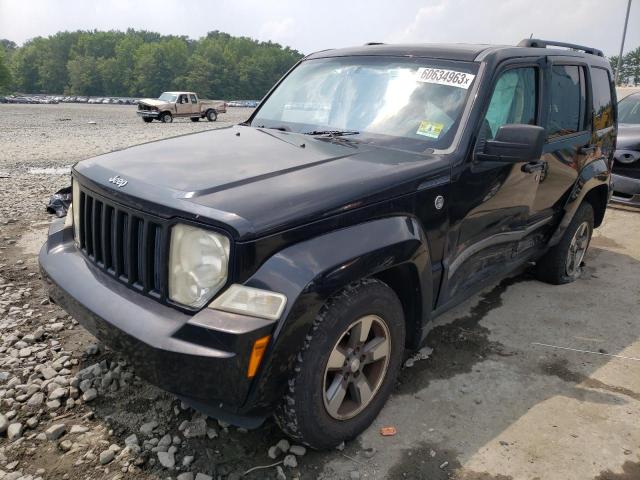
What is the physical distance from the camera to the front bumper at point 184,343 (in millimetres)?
1934

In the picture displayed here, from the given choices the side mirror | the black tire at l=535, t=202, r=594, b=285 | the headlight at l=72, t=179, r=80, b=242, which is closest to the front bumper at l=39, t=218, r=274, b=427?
the headlight at l=72, t=179, r=80, b=242

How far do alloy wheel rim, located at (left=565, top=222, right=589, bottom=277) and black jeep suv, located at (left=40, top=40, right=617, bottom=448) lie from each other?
0.94 m

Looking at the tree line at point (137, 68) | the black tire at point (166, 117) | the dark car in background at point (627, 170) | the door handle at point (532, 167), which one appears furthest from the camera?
the tree line at point (137, 68)

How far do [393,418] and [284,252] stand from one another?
49.7 inches

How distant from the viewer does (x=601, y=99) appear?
14.6 ft

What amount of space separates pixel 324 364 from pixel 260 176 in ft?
2.92

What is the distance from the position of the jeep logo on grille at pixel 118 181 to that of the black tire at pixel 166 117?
28335mm

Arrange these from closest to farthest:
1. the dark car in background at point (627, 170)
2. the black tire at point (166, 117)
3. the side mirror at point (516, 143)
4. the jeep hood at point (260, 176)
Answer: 1. the jeep hood at point (260, 176)
2. the side mirror at point (516, 143)
3. the dark car in background at point (627, 170)
4. the black tire at point (166, 117)

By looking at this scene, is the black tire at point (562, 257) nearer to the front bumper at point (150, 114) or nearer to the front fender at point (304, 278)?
the front fender at point (304, 278)

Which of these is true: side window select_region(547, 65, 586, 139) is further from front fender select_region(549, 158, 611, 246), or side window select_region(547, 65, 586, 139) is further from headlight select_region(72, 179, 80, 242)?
headlight select_region(72, 179, 80, 242)

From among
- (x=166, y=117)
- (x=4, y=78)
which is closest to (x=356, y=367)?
(x=166, y=117)

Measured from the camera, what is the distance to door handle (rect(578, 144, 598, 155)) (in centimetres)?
409

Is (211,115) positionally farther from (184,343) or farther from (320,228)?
(184,343)

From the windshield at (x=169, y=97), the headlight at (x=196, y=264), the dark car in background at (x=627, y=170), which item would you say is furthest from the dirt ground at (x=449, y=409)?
the windshield at (x=169, y=97)
